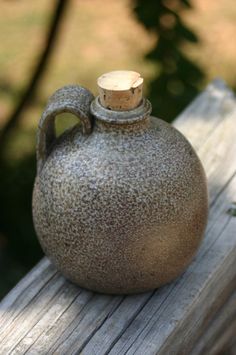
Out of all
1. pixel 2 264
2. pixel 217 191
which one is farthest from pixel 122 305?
pixel 2 264

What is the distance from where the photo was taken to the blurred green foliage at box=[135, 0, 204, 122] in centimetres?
267

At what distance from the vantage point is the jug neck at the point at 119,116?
1944 millimetres

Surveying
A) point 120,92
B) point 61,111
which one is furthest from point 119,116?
point 61,111

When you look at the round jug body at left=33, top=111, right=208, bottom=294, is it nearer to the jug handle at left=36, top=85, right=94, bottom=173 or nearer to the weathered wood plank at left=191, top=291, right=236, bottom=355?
the jug handle at left=36, top=85, right=94, bottom=173

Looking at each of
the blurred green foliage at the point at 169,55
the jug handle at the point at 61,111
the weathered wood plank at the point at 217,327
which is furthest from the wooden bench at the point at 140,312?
the blurred green foliage at the point at 169,55

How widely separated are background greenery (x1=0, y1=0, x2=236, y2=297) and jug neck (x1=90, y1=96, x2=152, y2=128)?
2.63 feet

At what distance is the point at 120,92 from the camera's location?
193 centimetres

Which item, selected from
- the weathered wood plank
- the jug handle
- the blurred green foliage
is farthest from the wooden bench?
the blurred green foliage

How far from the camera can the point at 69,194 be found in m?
1.96

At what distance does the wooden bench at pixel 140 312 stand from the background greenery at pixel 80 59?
623 millimetres

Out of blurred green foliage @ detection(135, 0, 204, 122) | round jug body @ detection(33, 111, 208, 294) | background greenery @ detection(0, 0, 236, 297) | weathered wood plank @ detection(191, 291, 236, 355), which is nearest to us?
round jug body @ detection(33, 111, 208, 294)

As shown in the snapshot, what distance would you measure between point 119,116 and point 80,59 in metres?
3.57

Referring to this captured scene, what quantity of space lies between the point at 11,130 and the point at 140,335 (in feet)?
4.15

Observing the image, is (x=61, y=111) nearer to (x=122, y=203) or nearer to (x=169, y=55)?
(x=122, y=203)
